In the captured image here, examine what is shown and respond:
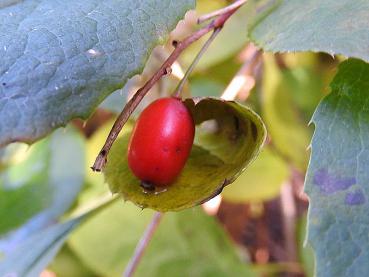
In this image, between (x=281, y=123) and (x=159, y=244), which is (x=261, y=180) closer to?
(x=281, y=123)

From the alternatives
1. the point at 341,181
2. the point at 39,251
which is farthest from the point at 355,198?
the point at 39,251

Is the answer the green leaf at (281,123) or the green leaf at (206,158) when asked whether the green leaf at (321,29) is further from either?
the green leaf at (281,123)

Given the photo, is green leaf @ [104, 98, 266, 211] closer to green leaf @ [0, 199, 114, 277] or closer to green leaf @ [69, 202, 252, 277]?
green leaf @ [0, 199, 114, 277]

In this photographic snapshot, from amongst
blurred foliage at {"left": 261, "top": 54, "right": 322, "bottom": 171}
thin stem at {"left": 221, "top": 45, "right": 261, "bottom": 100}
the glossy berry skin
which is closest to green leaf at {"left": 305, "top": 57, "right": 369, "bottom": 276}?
the glossy berry skin

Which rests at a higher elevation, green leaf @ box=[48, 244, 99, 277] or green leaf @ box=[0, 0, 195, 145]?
green leaf @ box=[0, 0, 195, 145]

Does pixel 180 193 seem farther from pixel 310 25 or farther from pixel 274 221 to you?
pixel 274 221

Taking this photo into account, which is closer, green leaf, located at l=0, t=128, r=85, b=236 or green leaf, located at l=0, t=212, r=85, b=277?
green leaf, located at l=0, t=212, r=85, b=277

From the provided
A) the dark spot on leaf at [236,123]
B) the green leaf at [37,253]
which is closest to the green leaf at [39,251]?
the green leaf at [37,253]
